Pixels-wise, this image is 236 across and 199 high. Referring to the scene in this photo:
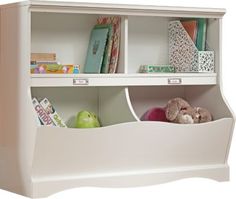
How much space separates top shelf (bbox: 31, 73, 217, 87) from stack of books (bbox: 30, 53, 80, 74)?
202 millimetres

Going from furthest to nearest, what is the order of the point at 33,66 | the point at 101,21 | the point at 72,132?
the point at 101,21, the point at 33,66, the point at 72,132

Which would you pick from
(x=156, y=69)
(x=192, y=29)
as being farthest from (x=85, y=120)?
(x=192, y=29)

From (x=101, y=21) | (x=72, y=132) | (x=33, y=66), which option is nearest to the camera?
(x=72, y=132)

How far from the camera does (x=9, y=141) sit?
4203 mm

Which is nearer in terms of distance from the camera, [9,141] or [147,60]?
[9,141]

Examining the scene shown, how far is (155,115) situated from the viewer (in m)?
4.68

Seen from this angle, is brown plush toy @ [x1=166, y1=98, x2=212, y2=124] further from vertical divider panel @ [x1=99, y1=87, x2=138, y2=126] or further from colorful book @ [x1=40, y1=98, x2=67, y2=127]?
colorful book @ [x1=40, y1=98, x2=67, y2=127]

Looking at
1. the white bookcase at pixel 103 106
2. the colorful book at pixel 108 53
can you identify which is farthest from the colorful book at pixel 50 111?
the colorful book at pixel 108 53

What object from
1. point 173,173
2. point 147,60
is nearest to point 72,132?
point 173,173

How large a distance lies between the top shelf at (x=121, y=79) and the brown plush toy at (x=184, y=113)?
155 millimetres

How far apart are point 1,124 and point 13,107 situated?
0.77 ft

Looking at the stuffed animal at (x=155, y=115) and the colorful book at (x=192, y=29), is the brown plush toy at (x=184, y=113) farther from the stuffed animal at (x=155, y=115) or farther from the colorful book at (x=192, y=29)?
the colorful book at (x=192, y=29)

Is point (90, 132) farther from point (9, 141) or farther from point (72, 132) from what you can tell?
point (9, 141)

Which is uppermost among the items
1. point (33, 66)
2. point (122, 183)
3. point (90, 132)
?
point (33, 66)
